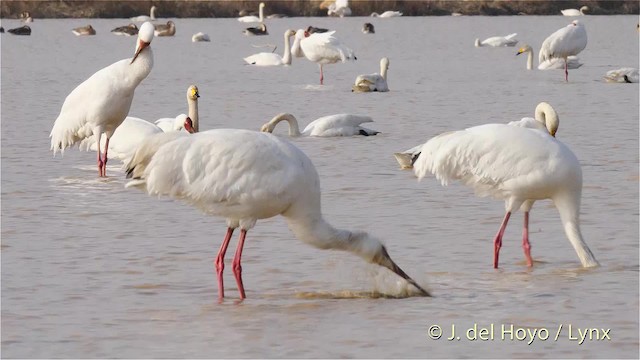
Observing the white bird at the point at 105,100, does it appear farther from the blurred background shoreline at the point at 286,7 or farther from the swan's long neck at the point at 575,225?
the blurred background shoreline at the point at 286,7

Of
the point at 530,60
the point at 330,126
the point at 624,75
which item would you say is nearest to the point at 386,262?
the point at 330,126

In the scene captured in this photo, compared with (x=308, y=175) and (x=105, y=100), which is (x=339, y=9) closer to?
(x=105, y=100)

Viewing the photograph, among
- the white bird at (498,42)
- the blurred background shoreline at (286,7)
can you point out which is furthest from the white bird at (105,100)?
the blurred background shoreline at (286,7)

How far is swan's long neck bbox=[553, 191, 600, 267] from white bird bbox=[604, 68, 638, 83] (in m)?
17.8

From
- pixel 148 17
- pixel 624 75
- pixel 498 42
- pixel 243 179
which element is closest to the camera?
pixel 243 179

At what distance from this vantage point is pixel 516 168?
8.89 meters

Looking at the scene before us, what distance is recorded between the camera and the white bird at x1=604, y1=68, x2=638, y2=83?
26250 millimetres

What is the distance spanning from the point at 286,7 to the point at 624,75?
46935 millimetres

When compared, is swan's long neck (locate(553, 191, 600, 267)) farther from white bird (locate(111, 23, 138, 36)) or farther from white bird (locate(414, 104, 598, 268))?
white bird (locate(111, 23, 138, 36))

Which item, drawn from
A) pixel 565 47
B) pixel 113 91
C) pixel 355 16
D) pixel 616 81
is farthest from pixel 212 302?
pixel 355 16

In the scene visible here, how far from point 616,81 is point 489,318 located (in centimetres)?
1968

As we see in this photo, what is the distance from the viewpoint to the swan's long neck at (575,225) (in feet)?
29.2

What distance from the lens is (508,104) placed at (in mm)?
22531

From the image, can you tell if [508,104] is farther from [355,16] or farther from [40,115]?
[355,16]
